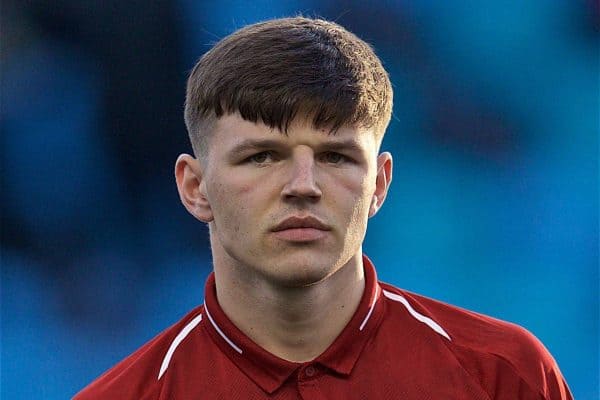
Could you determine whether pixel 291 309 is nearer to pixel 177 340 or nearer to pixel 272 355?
pixel 272 355

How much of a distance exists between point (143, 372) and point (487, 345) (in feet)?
2.74

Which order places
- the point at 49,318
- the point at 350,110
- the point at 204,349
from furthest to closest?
the point at 49,318
the point at 204,349
the point at 350,110

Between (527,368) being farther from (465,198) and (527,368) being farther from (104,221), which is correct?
(104,221)

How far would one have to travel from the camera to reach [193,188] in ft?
9.41

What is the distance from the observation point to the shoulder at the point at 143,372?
275 centimetres

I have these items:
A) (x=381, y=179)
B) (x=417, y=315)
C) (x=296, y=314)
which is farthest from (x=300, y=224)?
(x=417, y=315)

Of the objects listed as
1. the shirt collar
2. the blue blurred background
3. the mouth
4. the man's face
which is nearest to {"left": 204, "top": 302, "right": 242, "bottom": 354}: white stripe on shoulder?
the shirt collar

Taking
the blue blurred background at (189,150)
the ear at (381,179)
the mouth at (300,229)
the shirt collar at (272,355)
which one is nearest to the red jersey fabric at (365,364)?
the shirt collar at (272,355)

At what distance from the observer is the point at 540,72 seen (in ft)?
15.5

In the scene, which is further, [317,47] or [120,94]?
[120,94]

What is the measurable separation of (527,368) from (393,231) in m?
1.82

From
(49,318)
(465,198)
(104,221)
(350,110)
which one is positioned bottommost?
(49,318)

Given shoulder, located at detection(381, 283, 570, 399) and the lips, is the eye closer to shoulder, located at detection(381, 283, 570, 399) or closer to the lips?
the lips

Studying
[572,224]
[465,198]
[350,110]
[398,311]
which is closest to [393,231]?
[465,198]
